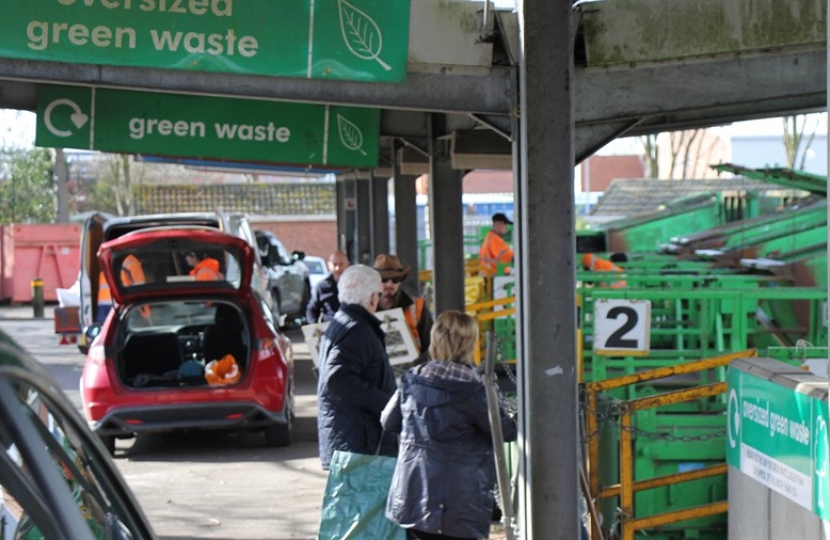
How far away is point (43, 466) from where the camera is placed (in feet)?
7.95

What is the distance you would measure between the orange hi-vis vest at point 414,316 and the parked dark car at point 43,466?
7216 millimetres

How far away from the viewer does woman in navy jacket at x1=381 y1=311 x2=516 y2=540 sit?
6008 millimetres

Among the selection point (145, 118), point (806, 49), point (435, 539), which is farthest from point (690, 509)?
point (145, 118)

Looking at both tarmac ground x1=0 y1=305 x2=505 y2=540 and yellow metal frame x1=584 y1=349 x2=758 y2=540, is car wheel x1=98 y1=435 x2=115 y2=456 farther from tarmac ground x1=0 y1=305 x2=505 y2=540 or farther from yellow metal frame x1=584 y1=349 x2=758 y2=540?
yellow metal frame x1=584 y1=349 x2=758 y2=540

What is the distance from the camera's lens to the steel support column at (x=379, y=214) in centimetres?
1970

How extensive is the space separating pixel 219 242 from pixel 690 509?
19.7ft

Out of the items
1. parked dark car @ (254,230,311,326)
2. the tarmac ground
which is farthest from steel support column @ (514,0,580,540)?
parked dark car @ (254,230,311,326)

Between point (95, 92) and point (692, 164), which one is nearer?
point (95, 92)

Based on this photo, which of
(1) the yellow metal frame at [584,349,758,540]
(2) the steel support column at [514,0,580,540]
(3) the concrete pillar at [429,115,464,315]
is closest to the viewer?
(2) the steel support column at [514,0,580,540]

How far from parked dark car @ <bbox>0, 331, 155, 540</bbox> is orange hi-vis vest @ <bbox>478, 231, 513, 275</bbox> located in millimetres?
14555

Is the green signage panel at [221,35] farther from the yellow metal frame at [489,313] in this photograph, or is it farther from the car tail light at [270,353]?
the yellow metal frame at [489,313]

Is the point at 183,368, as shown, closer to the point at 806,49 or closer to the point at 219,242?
the point at 219,242

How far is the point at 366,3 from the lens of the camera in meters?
7.59

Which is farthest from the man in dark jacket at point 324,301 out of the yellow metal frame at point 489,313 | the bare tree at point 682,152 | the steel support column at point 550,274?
the bare tree at point 682,152
